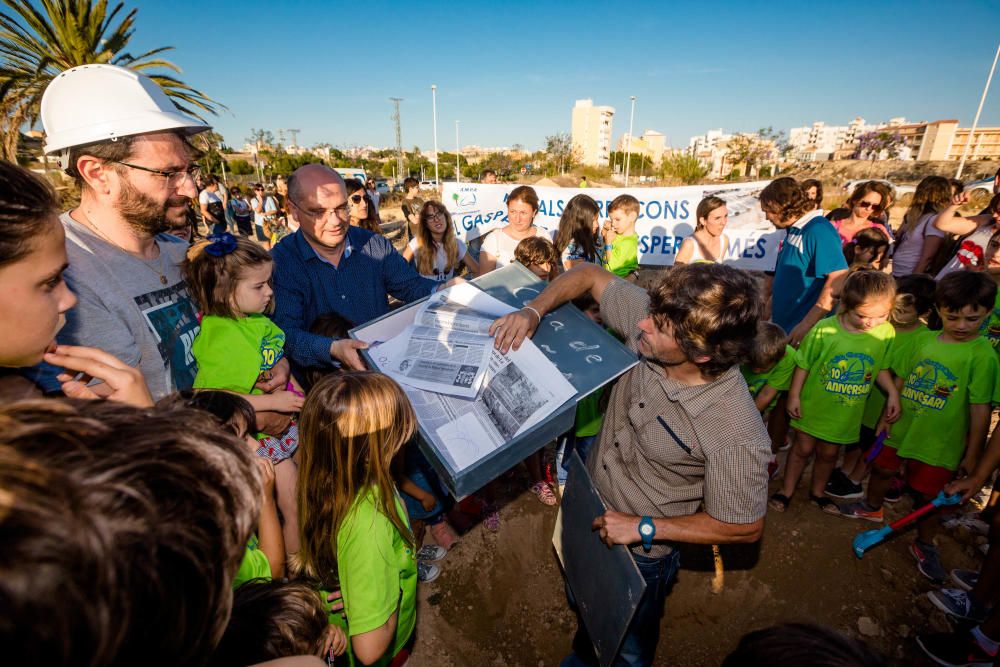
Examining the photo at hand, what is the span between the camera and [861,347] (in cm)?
283

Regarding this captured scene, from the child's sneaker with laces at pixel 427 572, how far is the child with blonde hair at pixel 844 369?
2.81 m

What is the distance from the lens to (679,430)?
1.60 meters

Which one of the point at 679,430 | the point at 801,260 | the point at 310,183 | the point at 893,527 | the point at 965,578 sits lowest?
the point at 965,578

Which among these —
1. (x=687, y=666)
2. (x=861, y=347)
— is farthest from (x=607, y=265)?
(x=687, y=666)

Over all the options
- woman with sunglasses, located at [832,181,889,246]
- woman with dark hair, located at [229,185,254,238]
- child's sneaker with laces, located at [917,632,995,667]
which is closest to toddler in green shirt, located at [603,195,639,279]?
woman with sunglasses, located at [832,181,889,246]

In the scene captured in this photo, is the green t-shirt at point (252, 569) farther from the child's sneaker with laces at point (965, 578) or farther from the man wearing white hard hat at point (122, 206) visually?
the child's sneaker with laces at point (965, 578)

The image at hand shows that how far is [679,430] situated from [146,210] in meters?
2.35

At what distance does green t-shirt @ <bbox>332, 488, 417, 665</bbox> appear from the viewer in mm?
1434

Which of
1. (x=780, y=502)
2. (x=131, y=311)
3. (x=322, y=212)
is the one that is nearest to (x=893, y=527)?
(x=780, y=502)

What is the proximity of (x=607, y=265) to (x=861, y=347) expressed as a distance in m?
2.51

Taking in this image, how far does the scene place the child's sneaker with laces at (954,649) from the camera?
215cm

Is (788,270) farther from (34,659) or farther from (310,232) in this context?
(34,659)

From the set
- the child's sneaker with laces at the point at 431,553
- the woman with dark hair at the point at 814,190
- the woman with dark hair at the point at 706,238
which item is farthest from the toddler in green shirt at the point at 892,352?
the child's sneaker with laces at the point at 431,553

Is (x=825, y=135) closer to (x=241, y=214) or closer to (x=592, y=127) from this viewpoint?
(x=592, y=127)
